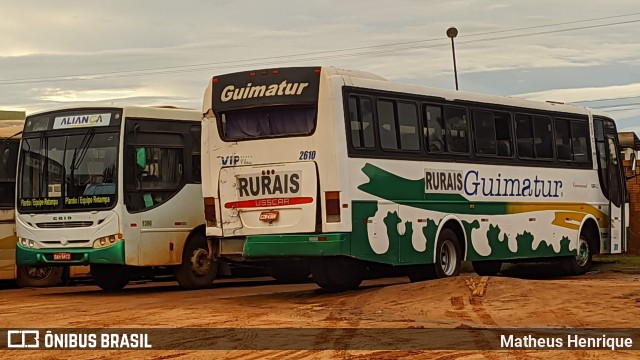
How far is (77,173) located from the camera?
20578mm

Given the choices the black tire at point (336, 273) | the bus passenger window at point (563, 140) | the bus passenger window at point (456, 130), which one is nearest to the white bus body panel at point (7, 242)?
the black tire at point (336, 273)

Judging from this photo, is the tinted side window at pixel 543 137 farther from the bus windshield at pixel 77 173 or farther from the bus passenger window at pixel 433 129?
the bus windshield at pixel 77 173

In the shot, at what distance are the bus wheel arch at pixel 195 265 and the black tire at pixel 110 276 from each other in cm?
116

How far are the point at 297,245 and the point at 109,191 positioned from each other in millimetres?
4081

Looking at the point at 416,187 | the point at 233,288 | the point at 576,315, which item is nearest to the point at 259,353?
the point at 576,315

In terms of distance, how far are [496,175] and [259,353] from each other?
35.3 ft

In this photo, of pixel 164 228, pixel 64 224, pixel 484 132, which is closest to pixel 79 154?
pixel 64 224

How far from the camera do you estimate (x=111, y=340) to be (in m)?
12.9

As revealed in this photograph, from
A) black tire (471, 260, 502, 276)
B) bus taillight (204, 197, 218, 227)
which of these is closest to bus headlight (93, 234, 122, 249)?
bus taillight (204, 197, 218, 227)

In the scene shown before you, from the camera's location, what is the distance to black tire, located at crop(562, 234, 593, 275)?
81.8 feet

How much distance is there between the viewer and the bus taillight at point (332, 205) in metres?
17.8

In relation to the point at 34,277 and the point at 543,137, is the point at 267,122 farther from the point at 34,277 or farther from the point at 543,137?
the point at 34,277

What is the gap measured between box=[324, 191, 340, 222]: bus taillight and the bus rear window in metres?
0.99

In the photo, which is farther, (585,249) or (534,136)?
(585,249)
